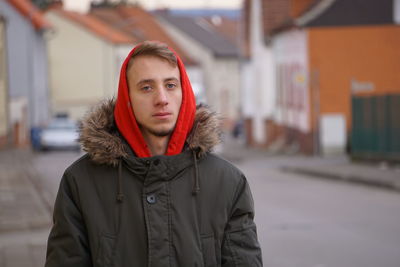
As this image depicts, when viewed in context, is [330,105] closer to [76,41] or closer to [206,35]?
[76,41]

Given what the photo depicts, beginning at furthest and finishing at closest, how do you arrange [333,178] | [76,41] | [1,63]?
[76,41] → [1,63] → [333,178]

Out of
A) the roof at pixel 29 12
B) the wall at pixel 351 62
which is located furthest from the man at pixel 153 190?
→ the roof at pixel 29 12

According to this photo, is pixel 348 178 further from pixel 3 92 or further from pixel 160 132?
pixel 3 92

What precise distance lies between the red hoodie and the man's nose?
8 cm

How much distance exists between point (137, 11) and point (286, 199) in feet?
228

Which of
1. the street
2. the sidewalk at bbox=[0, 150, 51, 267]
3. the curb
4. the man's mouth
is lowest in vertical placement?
the curb

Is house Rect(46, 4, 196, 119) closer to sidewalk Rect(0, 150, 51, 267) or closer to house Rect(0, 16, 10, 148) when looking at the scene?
house Rect(0, 16, 10, 148)

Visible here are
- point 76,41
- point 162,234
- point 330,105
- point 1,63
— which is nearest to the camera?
point 162,234

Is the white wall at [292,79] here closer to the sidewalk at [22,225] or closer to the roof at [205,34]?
the sidewalk at [22,225]

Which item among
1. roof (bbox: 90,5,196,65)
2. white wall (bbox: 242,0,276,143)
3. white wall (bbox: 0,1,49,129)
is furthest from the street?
roof (bbox: 90,5,196,65)

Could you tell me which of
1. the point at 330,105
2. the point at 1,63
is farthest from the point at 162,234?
the point at 1,63

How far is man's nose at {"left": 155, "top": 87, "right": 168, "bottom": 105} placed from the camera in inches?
133

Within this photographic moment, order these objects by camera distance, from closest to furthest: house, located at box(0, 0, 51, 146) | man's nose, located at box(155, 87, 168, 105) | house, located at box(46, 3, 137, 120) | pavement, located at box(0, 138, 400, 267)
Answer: man's nose, located at box(155, 87, 168, 105) < pavement, located at box(0, 138, 400, 267) < house, located at box(0, 0, 51, 146) < house, located at box(46, 3, 137, 120)

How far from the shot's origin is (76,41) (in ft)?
232
